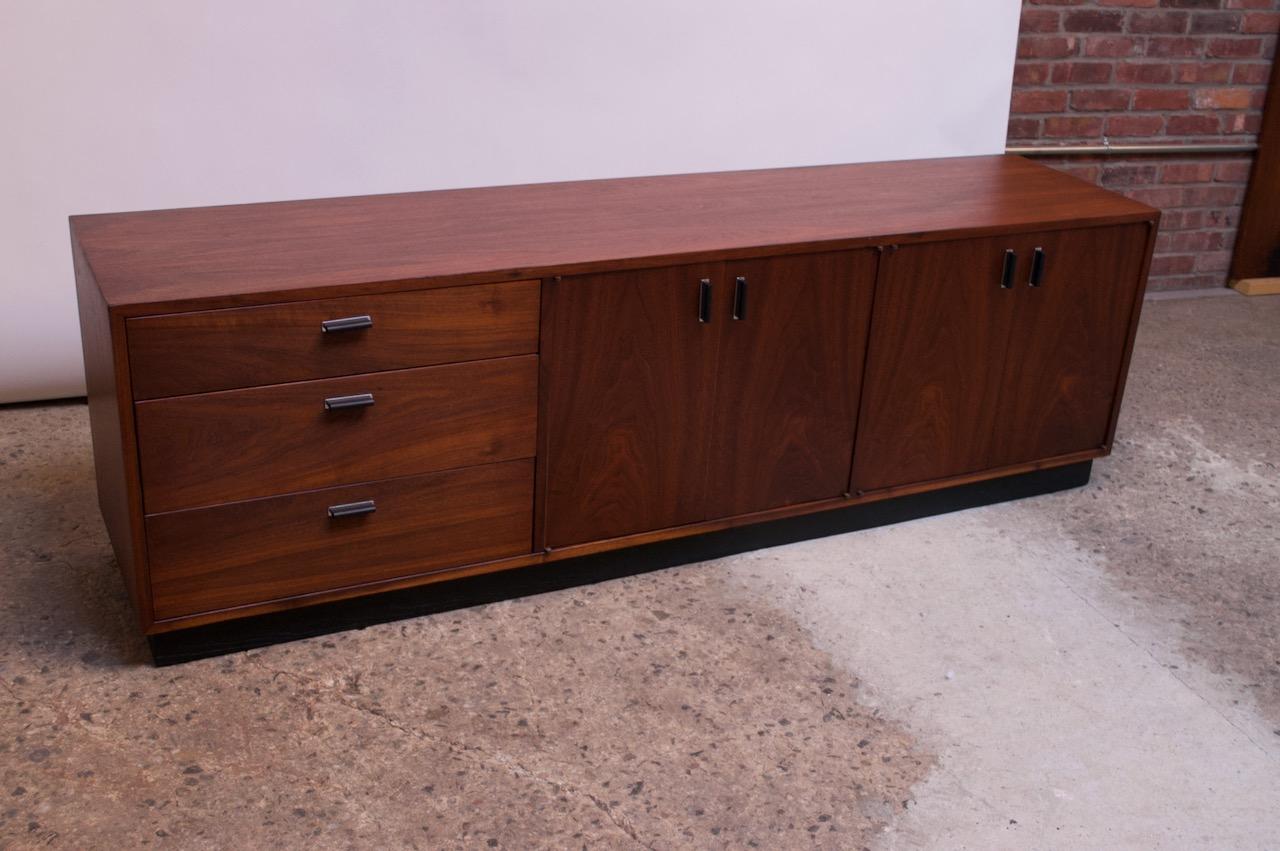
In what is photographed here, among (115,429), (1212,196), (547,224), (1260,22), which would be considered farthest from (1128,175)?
(115,429)

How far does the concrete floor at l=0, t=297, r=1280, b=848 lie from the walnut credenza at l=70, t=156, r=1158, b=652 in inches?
5.7

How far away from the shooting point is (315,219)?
261cm

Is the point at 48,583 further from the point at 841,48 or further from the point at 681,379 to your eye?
the point at 841,48

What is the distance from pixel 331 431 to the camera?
2.35m

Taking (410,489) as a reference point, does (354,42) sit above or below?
above

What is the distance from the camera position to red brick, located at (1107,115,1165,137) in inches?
164

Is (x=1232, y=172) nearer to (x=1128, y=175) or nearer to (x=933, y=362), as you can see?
(x=1128, y=175)

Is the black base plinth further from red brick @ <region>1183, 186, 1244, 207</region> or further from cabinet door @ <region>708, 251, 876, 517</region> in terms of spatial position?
red brick @ <region>1183, 186, 1244, 207</region>

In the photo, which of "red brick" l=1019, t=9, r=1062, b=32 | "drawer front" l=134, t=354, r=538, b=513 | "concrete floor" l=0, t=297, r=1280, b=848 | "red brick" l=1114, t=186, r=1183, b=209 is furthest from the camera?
"red brick" l=1114, t=186, r=1183, b=209

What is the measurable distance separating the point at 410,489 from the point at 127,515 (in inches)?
18.5

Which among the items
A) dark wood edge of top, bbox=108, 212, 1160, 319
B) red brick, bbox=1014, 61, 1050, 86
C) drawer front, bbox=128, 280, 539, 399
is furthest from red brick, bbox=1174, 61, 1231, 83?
drawer front, bbox=128, 280, 539, 399

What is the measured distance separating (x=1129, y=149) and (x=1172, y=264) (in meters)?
0.47

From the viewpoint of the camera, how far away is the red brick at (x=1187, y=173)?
4.32 metres

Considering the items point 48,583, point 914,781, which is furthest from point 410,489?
Result: point 914,781
